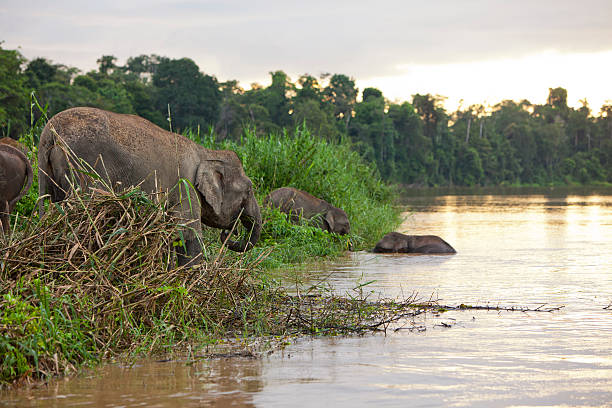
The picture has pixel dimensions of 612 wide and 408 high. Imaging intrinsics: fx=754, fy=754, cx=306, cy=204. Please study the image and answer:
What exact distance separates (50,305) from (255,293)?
1905 millimetres

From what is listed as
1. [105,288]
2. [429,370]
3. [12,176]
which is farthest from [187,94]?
[429,370]

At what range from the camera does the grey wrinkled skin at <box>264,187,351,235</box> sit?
12.6 metres

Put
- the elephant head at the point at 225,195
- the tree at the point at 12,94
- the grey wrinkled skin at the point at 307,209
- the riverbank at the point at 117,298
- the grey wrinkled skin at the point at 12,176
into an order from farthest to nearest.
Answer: the tree at the point at 12,94 → the grey wrinkled skin at the point at 307,209 → the grey wrinkled skin at the point at 12,176 → the elephant head at the point at 225,195 → the riverbank at the point at 117,298

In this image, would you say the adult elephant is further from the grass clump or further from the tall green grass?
the tall green grass

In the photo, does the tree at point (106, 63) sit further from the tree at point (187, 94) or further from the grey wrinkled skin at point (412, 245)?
the grey wrinkled skin at point (412, 245)

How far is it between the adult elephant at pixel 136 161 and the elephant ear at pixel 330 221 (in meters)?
5.47

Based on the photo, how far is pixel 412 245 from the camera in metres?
12.8

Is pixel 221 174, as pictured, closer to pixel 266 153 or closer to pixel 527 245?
pixel 266 153

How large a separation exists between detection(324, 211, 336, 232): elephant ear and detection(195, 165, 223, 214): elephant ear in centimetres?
546

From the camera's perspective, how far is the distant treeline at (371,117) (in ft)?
185

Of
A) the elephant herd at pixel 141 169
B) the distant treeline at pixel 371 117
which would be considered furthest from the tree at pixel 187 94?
the elephant herd at pixel 141 169

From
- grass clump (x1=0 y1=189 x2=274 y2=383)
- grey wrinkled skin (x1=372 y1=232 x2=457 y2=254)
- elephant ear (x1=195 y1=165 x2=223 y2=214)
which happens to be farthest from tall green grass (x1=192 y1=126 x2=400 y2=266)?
grass clump (x1=0 y1=189 x2=274 y2=383)

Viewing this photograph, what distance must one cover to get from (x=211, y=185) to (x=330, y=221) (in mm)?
5777

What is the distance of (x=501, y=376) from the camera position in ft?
15.0
